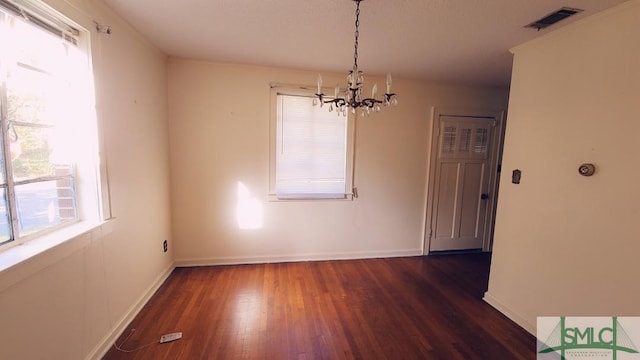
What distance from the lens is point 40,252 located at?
128cm

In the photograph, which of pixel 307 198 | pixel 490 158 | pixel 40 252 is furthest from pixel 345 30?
pixel 490 158

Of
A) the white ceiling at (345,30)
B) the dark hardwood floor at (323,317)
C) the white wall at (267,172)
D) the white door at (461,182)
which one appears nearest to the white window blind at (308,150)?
the white wall at (267,172)

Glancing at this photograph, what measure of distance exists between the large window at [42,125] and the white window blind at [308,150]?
1.81 meters

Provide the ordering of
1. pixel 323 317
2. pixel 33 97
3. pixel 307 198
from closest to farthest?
pixel 33 97
pixel 323 317
pixel 307 198

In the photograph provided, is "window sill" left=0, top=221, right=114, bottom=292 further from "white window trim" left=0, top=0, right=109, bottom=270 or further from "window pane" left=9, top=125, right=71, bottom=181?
"window pane" left=9, top=125, right=71, bottom=181

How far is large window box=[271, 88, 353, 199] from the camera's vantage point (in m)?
3.18

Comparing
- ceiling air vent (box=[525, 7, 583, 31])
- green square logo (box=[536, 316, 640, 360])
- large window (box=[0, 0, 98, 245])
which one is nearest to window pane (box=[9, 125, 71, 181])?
large window (box=[0, 0, 98, 245])

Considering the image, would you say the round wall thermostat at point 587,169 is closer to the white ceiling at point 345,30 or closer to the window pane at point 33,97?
the white ceiling at point 345,30

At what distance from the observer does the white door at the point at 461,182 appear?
142 inches

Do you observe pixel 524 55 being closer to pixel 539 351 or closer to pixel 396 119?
pixel 396 119

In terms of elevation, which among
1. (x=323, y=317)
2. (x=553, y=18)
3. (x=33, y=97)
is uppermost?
(x=553, y=18)

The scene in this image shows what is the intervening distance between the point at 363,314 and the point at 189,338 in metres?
1.44

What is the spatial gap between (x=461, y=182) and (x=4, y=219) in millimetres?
4304

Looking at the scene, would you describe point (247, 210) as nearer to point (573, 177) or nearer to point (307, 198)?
point (307, 198)
